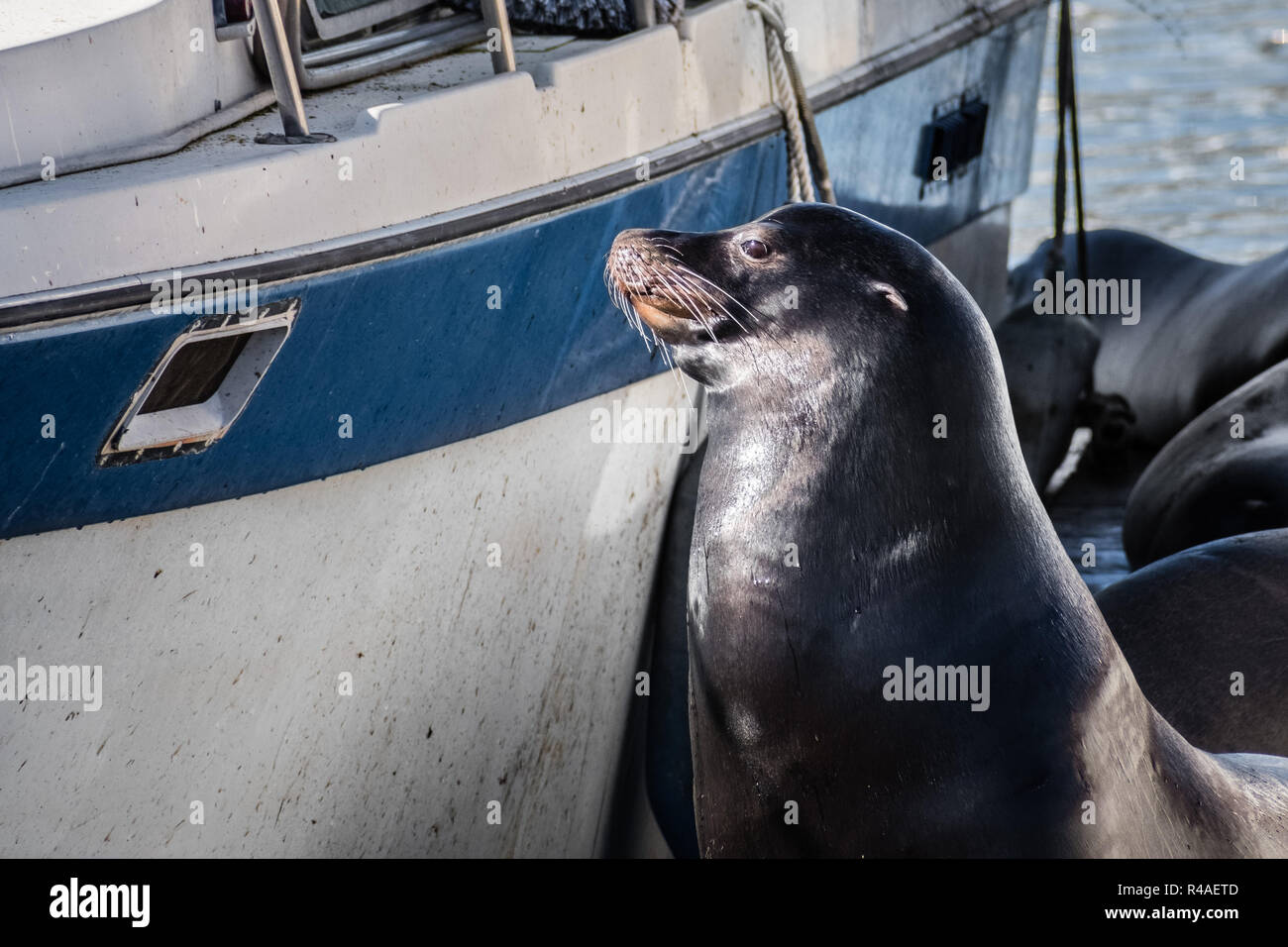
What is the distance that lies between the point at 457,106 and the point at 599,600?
1211 millimetres

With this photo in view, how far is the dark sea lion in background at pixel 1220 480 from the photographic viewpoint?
161 inches

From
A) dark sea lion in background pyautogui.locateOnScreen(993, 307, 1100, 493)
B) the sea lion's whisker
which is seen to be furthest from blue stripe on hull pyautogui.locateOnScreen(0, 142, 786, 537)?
dark sea lion in background pyautogui.locateOnScreen(993, 307, 1100, 493)

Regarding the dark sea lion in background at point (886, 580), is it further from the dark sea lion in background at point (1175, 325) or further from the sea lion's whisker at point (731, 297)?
the dark sea lion in background at point (1175, 325)

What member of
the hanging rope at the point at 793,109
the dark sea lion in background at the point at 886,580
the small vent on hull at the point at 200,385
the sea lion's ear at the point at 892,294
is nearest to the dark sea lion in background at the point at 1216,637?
the dark sea lion in background at the point at 886,580

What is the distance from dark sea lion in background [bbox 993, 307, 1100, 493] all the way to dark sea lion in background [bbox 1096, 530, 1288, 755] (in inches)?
73.9

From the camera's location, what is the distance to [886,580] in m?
2.24

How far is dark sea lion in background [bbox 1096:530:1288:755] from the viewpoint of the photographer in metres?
3.09

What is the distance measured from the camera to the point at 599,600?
3590 mm

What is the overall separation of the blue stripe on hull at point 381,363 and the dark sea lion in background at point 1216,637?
1.19 m

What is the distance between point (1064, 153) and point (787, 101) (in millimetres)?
2763

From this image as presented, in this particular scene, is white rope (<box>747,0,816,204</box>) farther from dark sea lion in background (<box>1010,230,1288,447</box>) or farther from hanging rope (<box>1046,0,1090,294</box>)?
dark sea lion in background (<box>1010,230,1288,447</box>)

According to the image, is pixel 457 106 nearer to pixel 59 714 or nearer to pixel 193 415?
pixel 193 415

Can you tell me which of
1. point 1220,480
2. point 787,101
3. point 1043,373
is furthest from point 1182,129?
point 787,101
